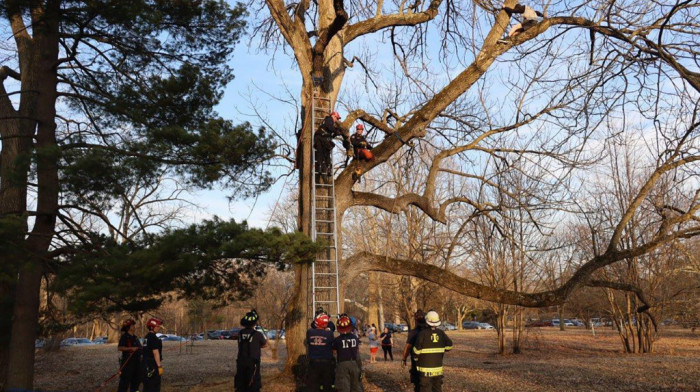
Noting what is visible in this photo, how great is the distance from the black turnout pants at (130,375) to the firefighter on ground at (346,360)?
14.8ft

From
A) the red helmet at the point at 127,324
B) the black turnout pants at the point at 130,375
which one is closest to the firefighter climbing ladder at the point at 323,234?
the red helmet at the point at 127,324

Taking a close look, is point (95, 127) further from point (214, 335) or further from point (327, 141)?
point (214, 335)

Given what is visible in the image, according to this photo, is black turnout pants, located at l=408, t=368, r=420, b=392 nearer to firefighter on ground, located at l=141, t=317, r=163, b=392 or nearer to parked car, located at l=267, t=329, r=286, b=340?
firefighter on ground, located at l=141, t=317, r=163, b=392

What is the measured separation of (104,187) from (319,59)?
455cm

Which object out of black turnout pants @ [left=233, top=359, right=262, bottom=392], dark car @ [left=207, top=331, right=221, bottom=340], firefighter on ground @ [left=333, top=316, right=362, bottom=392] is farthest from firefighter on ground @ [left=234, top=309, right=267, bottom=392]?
dark car @ [left=207, top=331, right=221, bottom=340]

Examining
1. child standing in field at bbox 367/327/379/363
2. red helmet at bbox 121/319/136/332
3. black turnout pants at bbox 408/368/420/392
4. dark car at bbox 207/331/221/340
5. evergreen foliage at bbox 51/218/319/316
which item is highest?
evergreen foliage at bbox 51/218/319/316

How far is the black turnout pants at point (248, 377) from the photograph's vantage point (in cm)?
845

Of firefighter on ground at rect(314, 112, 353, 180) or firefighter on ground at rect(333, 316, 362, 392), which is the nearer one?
firefighter on ground at rect(333, 316, 362, 392)

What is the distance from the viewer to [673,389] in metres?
10.0

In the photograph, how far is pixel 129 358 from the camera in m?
10.0

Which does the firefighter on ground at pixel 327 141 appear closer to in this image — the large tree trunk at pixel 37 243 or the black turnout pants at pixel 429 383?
the black turnout pants at pixel 429 383

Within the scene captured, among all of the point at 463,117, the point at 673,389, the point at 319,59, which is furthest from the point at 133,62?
the point at 673,389

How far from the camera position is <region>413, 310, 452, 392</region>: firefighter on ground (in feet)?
25.6

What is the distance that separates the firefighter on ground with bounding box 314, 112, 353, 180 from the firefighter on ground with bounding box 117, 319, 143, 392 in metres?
4.68
